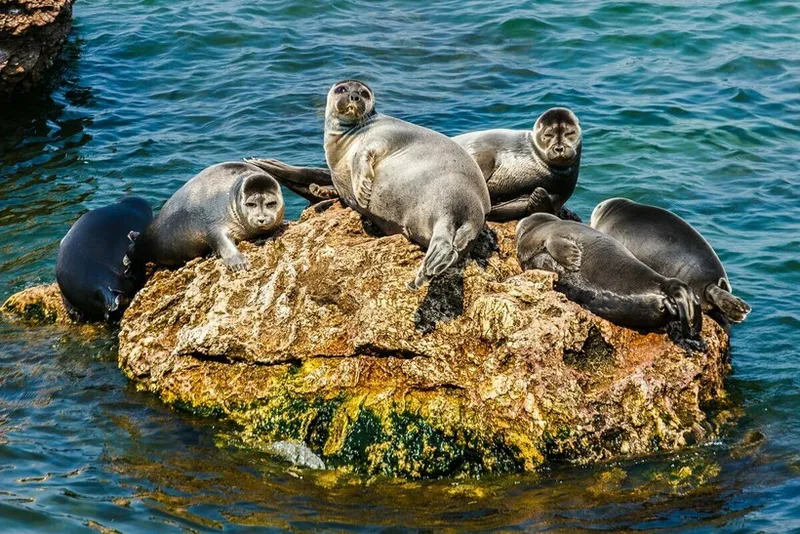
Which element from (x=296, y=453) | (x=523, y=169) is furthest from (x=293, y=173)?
(x=296, y=453)

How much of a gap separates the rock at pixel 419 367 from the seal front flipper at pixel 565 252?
0.31 metres

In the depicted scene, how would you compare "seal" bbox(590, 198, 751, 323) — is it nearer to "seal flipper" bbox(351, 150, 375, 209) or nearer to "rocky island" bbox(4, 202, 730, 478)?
"rocky island" bbox(4, 202, 730, 478)

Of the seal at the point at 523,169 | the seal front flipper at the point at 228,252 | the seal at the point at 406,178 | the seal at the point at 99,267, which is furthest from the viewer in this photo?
the seal at the point at 99,267

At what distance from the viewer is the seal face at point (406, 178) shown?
258 inches

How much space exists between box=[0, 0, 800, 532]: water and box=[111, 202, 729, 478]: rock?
192mm

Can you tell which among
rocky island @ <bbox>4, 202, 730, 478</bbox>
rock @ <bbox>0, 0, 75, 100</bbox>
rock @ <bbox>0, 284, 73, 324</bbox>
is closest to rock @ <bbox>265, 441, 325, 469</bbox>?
rocky island @ <bbox>4, 202, 730, 478</bbox>

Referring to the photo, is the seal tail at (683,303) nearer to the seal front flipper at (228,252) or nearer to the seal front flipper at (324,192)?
the seal front flipper at (228,252)

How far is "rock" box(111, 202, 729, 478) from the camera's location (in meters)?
5.95

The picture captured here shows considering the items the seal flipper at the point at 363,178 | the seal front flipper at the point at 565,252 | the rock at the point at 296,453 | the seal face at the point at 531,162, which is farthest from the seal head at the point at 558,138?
the rock at the point at 296,453

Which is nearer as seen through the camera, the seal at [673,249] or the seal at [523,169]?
the seal at [673,249]

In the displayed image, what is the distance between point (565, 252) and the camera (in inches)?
271

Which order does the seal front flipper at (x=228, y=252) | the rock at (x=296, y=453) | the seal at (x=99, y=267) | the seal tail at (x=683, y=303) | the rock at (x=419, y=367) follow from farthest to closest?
1. the seal at (x=99, y=267)
2. the seal front flipper at (x=228, y=252)
3. the seal tail at (x=683, y=303)
4. the rock at (x=296, y=453)
5. the rock at (x=419, y=367)

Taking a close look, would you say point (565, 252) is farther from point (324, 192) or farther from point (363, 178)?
point (324, 192)

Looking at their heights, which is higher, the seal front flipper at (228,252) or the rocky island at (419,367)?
the seal front flipper at (228,252)
